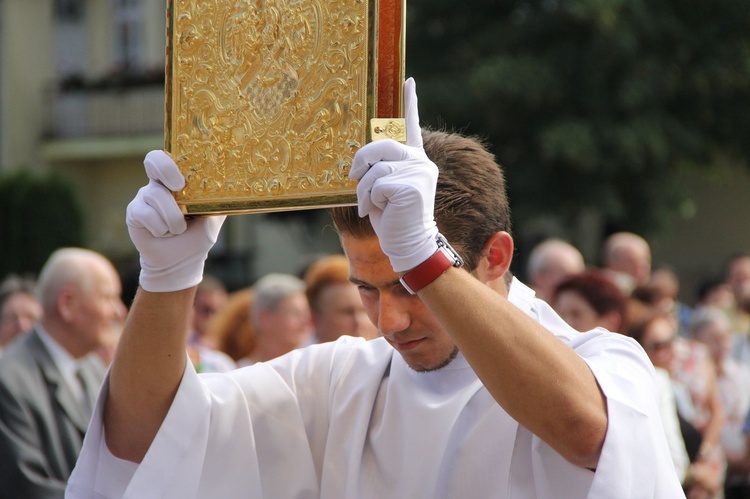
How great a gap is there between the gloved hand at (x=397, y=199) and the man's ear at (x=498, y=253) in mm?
429

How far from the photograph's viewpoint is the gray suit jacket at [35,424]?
4.66 meters

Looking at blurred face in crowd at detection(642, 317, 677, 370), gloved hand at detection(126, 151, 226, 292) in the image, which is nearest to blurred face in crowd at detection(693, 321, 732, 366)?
blurred face in crowd at detection(642, 317, 677, 370)

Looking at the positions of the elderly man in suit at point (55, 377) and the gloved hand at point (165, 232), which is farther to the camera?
the elderly man in suit at point (55, 377)

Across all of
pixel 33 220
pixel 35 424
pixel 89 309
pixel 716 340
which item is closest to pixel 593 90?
pixel 716 340

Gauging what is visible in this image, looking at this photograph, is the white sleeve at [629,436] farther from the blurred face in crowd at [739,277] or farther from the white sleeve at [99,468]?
the blurred face in crowd at [739,277]

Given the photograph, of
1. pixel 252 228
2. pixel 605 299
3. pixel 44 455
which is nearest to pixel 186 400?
pixel 44 455

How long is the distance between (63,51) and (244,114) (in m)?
19.8

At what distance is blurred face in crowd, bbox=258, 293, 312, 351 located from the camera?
6269 mm

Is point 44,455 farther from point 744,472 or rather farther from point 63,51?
point 63,51

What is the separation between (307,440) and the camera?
10.2 feet

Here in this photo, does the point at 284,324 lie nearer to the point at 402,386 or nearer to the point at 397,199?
the point at 402,386

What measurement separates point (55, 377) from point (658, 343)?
3.14 metres

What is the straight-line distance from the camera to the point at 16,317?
7.45m

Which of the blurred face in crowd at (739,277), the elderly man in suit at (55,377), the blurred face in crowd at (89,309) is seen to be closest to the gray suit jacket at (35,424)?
the elderly man in suit at (55,377)
